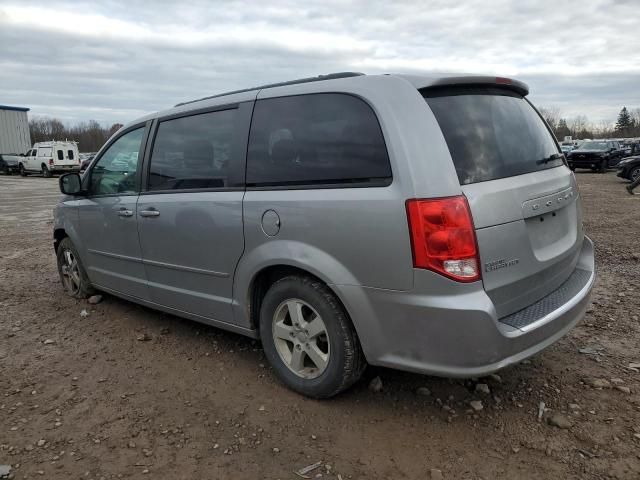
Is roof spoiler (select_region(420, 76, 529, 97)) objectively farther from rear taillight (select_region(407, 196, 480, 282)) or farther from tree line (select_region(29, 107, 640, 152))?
tree line (select_region(29, 107, 640, 152))

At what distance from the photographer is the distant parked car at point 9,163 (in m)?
37.6

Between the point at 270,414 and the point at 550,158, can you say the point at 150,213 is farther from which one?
the point at 550,158

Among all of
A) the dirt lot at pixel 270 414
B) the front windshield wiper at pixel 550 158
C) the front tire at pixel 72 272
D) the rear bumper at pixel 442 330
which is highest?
the front windshield wiper at pixel 550 158

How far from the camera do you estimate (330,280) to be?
2748 mm

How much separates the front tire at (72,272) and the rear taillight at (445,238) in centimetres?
380

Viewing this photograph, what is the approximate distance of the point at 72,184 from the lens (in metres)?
4.74

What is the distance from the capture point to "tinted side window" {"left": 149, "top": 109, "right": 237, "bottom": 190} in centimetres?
342

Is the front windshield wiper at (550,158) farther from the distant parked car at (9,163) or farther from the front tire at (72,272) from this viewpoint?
the distant parked car at (9,163)

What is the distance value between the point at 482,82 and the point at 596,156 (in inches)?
1035

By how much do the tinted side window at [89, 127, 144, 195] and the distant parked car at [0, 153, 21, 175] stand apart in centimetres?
3869

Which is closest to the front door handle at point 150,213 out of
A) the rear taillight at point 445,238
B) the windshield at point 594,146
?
the rear taillight at point 445,238

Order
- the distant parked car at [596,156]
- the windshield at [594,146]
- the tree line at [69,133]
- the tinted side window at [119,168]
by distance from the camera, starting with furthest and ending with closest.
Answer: the tree line at [69,133], the windshield at [594,146], the distant parked car at [596,156], the tinted side window at [119,168]

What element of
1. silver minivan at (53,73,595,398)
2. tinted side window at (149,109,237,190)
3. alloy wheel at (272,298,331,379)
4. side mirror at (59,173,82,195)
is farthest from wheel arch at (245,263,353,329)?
side mirror at (59,173,82,195)

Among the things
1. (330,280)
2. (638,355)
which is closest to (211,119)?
(330,280)
